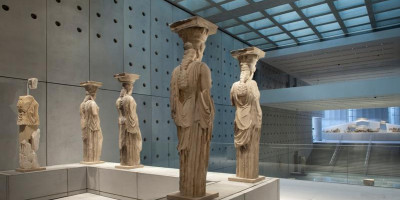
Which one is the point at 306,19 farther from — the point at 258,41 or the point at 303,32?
the point at 258,41

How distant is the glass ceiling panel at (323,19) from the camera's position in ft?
42.2

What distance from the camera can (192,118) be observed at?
3.89 m

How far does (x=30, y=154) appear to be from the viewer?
6438 millimetres

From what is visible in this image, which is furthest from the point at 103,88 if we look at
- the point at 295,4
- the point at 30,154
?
the point at 295,4

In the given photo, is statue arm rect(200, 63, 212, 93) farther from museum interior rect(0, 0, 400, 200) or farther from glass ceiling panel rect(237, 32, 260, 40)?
glass ceiling panel rect(237, 32, 260, 40)

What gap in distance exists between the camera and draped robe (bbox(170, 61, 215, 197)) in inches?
152

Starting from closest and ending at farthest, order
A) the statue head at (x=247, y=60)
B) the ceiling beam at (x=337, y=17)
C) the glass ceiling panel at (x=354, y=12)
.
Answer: the statue head at (x=247, y=60) → the ceiling beam at (x=337, y=17) → the glass ceiling panel at (x=354, y=12)

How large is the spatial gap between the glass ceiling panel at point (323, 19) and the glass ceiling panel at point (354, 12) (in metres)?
0.39

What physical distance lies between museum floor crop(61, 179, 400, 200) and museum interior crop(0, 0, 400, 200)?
0.14 ft

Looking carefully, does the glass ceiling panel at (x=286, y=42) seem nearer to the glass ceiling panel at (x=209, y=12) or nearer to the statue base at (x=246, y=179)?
the glass ceiling panel at (x=209, y=12)

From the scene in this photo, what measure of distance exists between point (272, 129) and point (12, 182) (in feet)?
45.9

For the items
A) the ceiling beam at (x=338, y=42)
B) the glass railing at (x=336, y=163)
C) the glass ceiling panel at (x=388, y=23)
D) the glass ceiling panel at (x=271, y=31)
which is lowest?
the glass railing at (x=336, y=163)

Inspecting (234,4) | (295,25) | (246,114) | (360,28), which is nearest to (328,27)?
(360,28)

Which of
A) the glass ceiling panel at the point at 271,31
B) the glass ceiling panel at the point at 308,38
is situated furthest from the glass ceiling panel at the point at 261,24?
the glass ceiling panel at the point at 308,38
